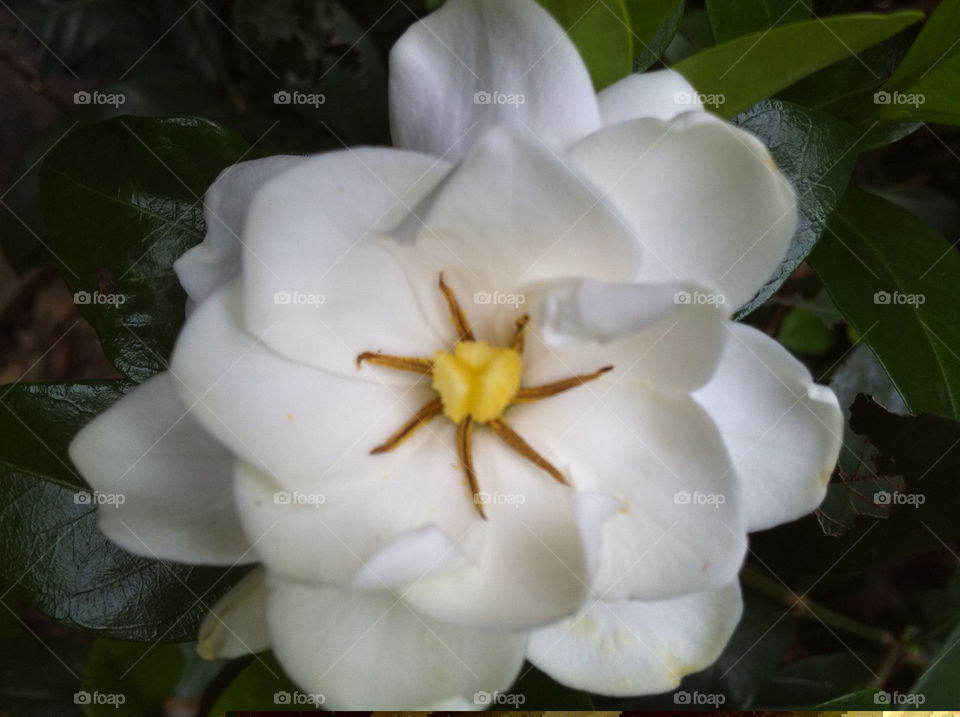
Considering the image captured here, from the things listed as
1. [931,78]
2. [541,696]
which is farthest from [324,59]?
[541,696]

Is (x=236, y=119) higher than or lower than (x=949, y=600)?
higher

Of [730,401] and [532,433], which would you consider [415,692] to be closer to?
[532,433]

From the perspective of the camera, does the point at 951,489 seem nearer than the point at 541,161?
No

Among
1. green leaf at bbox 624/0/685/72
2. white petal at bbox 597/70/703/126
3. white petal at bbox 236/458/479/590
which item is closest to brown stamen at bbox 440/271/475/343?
white petal at bbox 236/458/479/590

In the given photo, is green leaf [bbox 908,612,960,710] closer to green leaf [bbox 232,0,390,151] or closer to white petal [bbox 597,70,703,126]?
white petal [bbox 597,70,703,126]

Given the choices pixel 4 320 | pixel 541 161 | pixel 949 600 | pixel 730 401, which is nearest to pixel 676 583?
pixel 730 401

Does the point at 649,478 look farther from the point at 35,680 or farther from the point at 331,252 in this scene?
the point at 35,680

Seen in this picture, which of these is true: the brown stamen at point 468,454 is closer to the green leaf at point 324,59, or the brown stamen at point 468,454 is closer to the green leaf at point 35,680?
the green leaf at point 324,59
